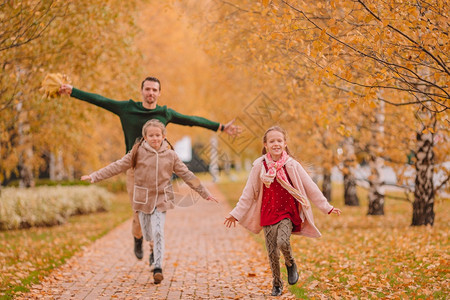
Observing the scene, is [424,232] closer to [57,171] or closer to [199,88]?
[57,171]

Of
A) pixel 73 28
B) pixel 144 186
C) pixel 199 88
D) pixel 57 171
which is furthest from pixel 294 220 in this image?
pixel 199 88

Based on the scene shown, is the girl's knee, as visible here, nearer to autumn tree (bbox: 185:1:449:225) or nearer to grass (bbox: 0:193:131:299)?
autumn tree (bbox: 185:1:449:225)

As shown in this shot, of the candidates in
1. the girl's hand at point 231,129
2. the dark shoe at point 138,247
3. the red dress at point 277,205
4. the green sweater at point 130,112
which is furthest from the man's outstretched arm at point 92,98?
the red dress at point 277,205

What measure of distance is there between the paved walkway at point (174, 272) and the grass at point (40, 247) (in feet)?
0.71

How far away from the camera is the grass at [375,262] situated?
17.8 feet

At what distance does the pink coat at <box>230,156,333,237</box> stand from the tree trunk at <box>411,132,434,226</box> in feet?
18.9

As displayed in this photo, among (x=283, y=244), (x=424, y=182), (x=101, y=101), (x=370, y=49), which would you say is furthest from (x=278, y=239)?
(x=424, y=182)

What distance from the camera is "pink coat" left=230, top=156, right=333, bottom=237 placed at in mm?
5129

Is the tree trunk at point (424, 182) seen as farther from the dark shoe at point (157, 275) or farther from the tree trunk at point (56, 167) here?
the tree trunk at point (56, 167)

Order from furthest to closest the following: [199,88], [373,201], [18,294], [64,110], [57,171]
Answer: [199,88] → [57,171] → [373,201] → [64,110] → [18,294]

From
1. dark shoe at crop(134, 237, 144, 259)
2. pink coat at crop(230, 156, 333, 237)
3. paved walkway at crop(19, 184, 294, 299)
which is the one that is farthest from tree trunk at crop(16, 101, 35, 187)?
pink coat at crop(230, 156, 333, 237)

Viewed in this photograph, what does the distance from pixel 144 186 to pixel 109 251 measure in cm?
385

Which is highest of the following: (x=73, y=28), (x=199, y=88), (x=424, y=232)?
(x=199, y=88)

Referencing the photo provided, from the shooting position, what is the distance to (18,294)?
18.4ft
